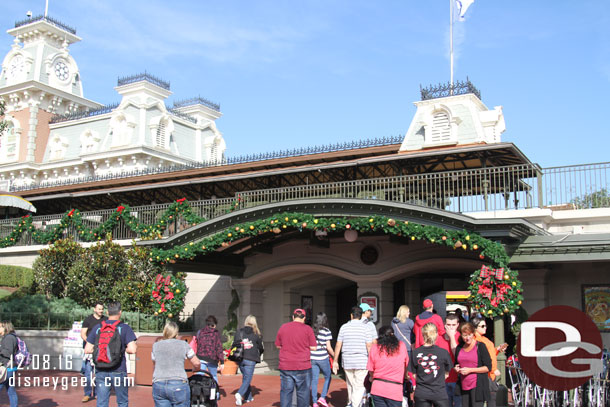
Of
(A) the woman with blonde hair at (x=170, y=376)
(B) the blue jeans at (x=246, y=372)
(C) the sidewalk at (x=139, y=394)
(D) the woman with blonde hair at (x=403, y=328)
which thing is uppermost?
(D) the woman with blonde hair at (x=403, y=328)

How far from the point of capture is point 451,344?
8.65 m

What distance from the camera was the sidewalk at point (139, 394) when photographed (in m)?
11.6

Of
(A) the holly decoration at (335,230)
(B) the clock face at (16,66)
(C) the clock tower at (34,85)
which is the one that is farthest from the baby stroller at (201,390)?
(B) the clock face at (16,66)

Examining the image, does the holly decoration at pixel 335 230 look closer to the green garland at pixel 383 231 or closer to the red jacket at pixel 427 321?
the green garland at pixel 383 231

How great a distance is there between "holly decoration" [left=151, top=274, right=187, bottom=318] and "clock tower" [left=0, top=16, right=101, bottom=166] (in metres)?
28.8

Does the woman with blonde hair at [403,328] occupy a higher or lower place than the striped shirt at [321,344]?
higher

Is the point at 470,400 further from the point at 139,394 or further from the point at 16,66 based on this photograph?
the point at 16,66

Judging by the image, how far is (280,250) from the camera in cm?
1805

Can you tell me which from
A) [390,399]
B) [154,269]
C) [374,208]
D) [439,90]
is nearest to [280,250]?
[154,269]

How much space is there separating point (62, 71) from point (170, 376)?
39083 mm

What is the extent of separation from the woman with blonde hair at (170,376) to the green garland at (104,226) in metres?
12.1

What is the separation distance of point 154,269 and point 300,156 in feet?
25.2

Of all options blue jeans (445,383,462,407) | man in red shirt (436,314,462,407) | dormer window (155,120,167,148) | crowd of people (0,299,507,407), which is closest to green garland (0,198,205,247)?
crowd of people (0,299,507,407)

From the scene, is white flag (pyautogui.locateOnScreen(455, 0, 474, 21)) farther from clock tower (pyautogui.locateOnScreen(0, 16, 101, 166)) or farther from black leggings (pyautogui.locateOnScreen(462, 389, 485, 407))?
clock tower (pyautogui.locateOnScreen(0, 16, 101, 166))
